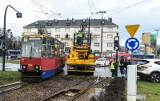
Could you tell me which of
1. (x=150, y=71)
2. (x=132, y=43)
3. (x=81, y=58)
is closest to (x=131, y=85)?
(x=132, y=43)

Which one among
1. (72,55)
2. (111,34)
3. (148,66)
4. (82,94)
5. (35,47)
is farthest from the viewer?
(111,34)

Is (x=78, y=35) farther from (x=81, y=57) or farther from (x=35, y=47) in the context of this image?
(x=35, y=47)

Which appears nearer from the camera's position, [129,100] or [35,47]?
[129,100]

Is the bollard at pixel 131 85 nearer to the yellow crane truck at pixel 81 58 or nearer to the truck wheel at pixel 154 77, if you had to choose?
the truck wheel at pixel 154 77

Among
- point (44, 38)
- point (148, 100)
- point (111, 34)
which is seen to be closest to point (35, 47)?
point (44, 38)

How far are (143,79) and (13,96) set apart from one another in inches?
552

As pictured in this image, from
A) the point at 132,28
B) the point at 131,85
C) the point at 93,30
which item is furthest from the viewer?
the point at 93,30

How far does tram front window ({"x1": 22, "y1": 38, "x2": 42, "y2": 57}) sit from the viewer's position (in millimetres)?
22922

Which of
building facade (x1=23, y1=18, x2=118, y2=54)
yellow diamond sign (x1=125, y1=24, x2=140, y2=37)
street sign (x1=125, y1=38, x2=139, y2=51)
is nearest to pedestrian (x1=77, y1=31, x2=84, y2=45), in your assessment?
street sign (x1=125, y1=38, x2=139, y2=51)

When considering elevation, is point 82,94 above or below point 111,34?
below

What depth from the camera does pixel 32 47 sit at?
23188 mm

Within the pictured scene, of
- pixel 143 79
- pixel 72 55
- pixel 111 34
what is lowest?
pixel 143 79

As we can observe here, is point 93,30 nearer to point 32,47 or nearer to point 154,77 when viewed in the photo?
point 154,77

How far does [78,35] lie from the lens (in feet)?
107
